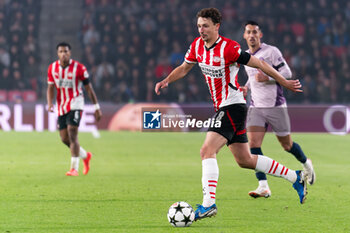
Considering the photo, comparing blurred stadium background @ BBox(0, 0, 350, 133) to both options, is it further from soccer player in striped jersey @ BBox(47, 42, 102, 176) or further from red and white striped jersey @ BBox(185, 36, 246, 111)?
red and white striped jersey @ BBox(185, 36, 246, 111)

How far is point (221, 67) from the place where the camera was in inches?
225

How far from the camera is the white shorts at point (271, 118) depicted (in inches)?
293

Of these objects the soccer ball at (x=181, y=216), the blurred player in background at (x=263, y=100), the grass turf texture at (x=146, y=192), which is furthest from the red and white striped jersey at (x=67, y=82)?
the soccer ball at (x=181, y=216)

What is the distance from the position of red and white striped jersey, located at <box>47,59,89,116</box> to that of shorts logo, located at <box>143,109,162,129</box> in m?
3.03

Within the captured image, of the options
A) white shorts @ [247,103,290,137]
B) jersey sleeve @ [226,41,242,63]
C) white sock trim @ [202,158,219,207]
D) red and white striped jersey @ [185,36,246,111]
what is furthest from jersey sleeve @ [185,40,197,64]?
white shorts @ [247,103,290,137]

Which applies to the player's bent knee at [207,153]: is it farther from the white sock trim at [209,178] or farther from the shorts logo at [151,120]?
the shorts logo at [151,120]

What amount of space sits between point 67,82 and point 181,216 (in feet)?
14.8

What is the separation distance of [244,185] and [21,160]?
452cm

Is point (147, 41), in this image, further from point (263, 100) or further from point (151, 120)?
point (151, 120)

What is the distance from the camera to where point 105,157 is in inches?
459

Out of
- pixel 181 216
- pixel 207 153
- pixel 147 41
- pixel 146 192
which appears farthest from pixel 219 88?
pixel 147 41

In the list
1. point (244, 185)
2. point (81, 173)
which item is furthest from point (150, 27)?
point (244, 185)

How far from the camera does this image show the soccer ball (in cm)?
525

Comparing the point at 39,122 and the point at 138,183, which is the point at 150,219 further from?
the point at 39,122
